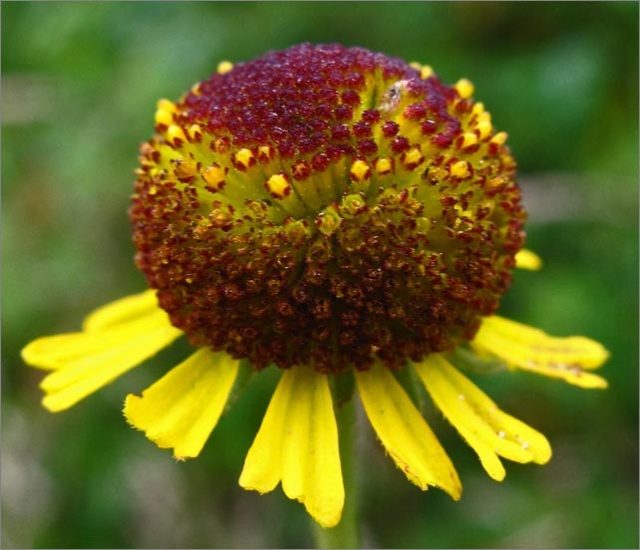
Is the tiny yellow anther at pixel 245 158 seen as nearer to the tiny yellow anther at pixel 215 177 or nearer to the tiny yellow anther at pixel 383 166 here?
the tiny yellow anther at pixel 215 177

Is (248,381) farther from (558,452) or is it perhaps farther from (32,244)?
(32,244)

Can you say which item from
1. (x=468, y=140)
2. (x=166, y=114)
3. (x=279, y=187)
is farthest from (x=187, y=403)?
(x=468, y=140)

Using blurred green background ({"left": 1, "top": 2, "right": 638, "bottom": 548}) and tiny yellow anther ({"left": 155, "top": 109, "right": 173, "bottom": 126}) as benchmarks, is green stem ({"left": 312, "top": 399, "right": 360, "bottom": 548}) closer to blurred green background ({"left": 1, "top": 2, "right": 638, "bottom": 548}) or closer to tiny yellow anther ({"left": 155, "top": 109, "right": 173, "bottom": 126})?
tiny yellow anther ({"left": 155, "top": 109, "right": 173, "bottom": 126})

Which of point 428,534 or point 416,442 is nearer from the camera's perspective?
point 416,442

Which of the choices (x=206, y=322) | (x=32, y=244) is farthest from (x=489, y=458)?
(x=32, y=244)

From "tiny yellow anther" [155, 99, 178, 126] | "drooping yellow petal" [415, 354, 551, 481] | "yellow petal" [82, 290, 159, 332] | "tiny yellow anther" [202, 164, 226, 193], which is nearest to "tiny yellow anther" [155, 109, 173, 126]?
"tiny yellow anther" [155, 99, 178, 126]

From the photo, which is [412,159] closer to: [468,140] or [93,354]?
[468,140]
